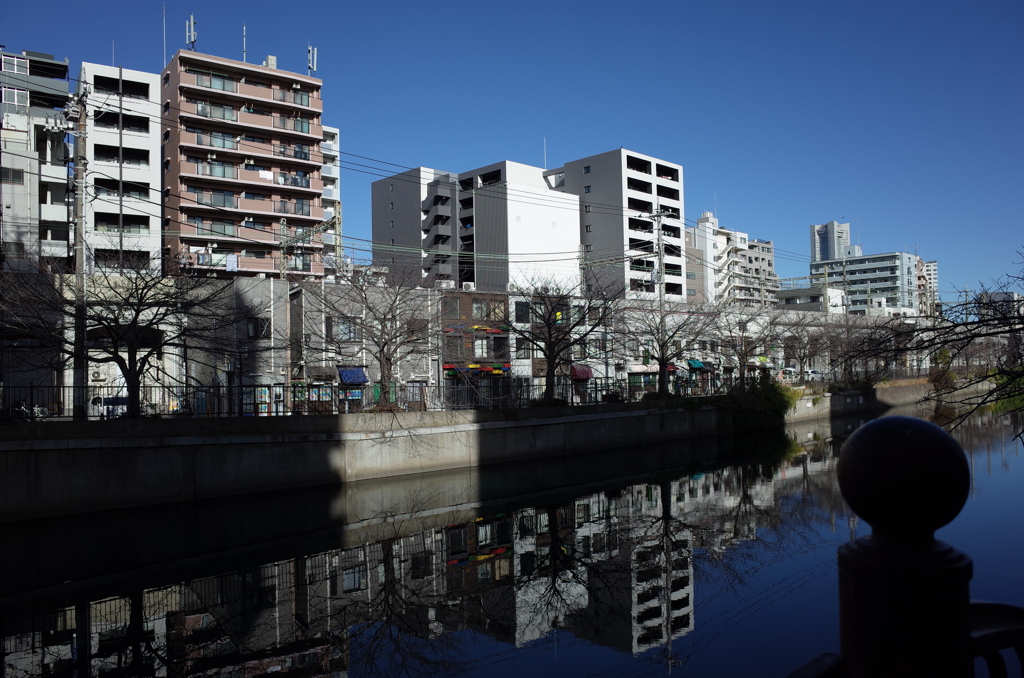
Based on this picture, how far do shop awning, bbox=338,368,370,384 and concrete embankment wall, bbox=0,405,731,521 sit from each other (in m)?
12.3

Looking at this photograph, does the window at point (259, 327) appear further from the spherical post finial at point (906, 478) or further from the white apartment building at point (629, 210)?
the spherical post finial at point (906, 478)

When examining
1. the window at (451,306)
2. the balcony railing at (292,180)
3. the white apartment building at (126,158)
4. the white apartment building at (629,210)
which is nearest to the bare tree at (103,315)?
the window at (451,306)

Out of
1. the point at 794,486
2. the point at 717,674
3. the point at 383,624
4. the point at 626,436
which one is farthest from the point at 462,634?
the point at 626,436

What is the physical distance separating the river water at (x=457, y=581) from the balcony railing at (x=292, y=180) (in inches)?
1463

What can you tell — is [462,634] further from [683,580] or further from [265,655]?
[683,580]

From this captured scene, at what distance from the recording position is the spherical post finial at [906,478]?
2.16 meters

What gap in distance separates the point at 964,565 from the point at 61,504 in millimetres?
22182

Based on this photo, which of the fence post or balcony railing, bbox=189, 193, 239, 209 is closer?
the fence post

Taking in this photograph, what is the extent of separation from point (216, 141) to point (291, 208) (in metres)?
6.97

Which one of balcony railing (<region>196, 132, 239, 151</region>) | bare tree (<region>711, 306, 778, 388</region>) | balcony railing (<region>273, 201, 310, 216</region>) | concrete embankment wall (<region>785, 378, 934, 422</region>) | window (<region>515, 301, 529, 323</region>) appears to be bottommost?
concrete embankment wall (<region>785, 378, 934, 422</region>)

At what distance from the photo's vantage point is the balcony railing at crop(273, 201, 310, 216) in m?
54.3

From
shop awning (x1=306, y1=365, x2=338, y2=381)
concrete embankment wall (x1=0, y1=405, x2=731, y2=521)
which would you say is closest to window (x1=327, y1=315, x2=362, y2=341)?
shop awning (x1=306, y1=365, x2=338, y2=381)

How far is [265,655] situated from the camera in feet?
32.6

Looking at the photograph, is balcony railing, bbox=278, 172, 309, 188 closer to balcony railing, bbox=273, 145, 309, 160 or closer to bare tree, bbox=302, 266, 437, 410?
balcony railing, bbox=273, 145, 309, 160
